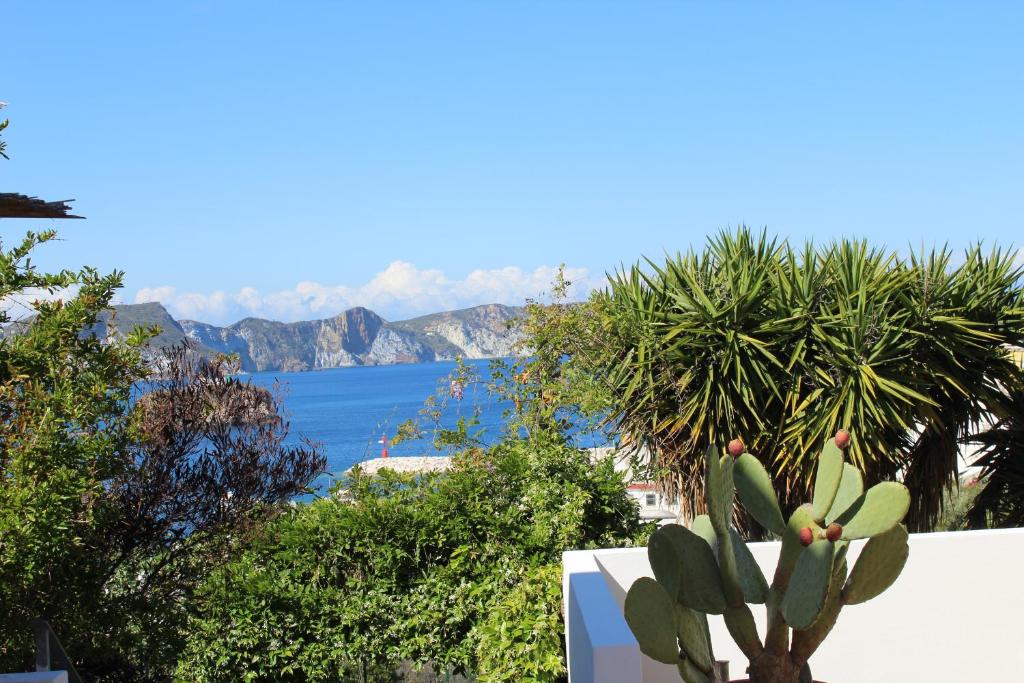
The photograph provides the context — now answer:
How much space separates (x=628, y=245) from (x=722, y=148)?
1757 cm

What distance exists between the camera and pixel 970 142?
2123cm

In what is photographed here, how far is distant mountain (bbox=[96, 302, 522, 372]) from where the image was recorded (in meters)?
75.3

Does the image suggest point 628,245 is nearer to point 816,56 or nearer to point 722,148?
point 816,56

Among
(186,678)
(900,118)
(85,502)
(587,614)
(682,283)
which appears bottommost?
(186,678)

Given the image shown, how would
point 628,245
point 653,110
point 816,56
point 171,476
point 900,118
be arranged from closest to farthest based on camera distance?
point 171,476 → point 628,245 → point 816,56 → point 653,110 → point 900,118

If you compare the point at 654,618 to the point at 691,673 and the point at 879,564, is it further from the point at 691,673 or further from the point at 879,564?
the point at 879,564

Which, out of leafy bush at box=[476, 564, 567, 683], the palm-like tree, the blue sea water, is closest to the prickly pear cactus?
leafy bush at box=[476, 564, 567, 683]

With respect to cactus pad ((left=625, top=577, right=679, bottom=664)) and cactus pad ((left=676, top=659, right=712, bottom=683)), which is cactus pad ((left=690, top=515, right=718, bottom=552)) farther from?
cactus pad ((left=676, top=659, right=712, bottom=683))

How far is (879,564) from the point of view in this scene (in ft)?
11.5

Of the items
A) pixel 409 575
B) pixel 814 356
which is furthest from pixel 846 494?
pixel 814 356

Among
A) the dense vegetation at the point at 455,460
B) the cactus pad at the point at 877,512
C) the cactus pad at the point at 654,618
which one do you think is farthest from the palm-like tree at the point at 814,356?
the cactus pad at the point at 654,618

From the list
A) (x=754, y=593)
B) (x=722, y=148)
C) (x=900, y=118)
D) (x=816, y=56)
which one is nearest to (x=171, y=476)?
(x=754, y=593)

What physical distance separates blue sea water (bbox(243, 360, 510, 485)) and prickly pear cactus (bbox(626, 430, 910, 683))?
7.90 metres

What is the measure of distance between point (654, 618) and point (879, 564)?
86 centimetres
